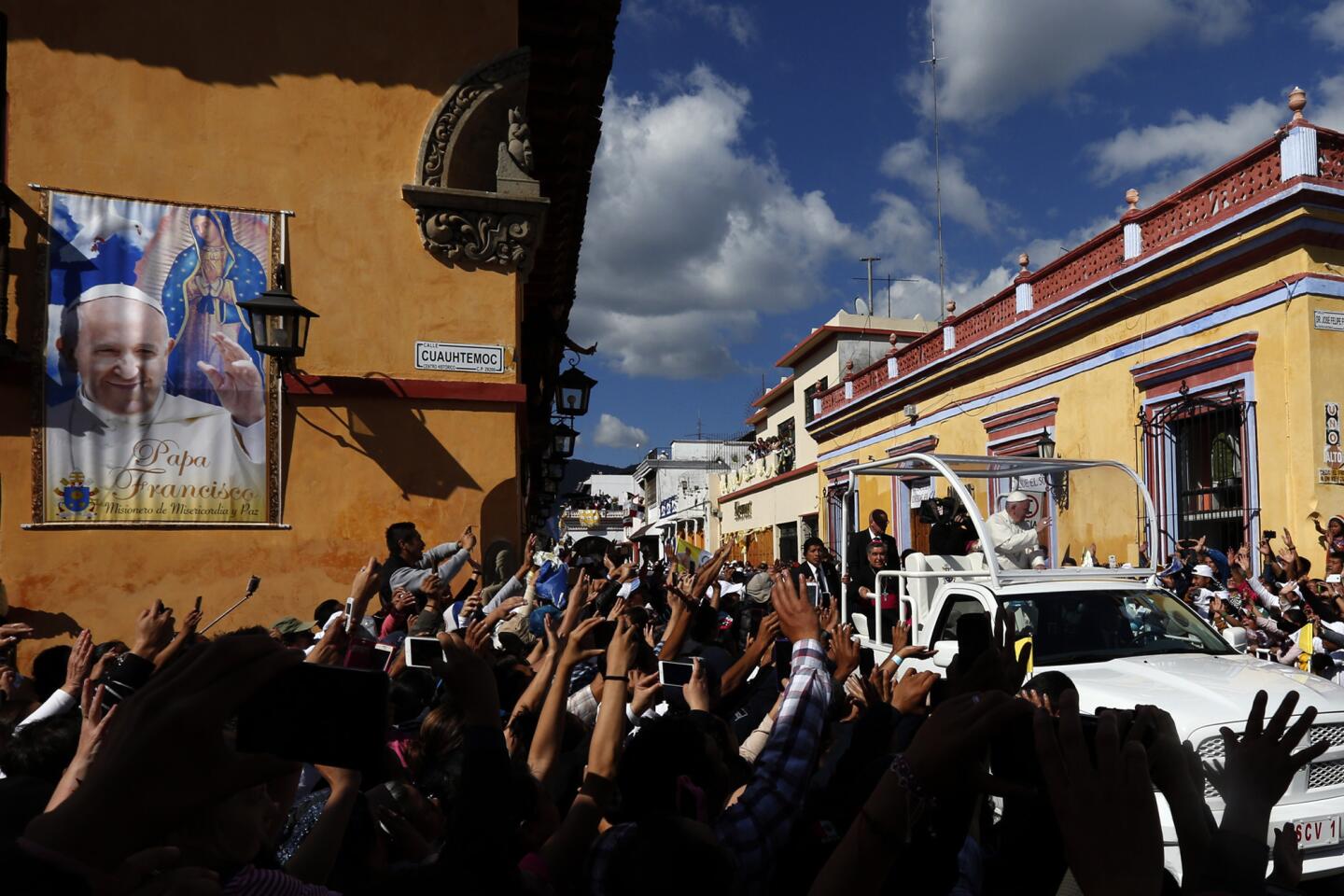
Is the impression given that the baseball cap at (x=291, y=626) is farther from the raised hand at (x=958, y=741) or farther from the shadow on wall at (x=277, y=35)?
the raised hand at (x=958, y=741)

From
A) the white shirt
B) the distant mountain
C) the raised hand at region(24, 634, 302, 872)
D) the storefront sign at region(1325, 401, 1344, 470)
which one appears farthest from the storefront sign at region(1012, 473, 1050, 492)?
the distant mountain

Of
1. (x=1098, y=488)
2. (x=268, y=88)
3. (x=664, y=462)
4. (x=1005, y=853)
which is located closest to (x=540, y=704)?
(x=1005, y=853)

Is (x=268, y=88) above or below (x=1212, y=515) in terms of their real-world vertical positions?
above

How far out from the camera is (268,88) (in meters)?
7.99

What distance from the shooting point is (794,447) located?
115 ft

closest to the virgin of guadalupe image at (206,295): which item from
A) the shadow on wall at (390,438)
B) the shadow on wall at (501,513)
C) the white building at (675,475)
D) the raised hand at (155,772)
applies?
the shadow on wall at (390,438)

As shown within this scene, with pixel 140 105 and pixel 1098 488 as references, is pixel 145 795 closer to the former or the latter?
pixel 140 105

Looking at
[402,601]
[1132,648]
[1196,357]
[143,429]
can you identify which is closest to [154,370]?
[143,429]

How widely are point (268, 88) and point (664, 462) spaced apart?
5793 centimetres

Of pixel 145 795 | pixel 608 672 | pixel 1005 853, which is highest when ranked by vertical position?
pixel 145 795

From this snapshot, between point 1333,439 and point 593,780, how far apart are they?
11185 millimetres

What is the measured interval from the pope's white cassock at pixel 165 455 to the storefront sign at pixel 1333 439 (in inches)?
444

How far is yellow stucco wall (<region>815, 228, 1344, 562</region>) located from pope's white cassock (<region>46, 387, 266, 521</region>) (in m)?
7.56

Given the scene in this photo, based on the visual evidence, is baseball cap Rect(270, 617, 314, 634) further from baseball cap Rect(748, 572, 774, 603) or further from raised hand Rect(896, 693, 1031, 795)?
baseball cap Rect(748, 572, 774, 603)
